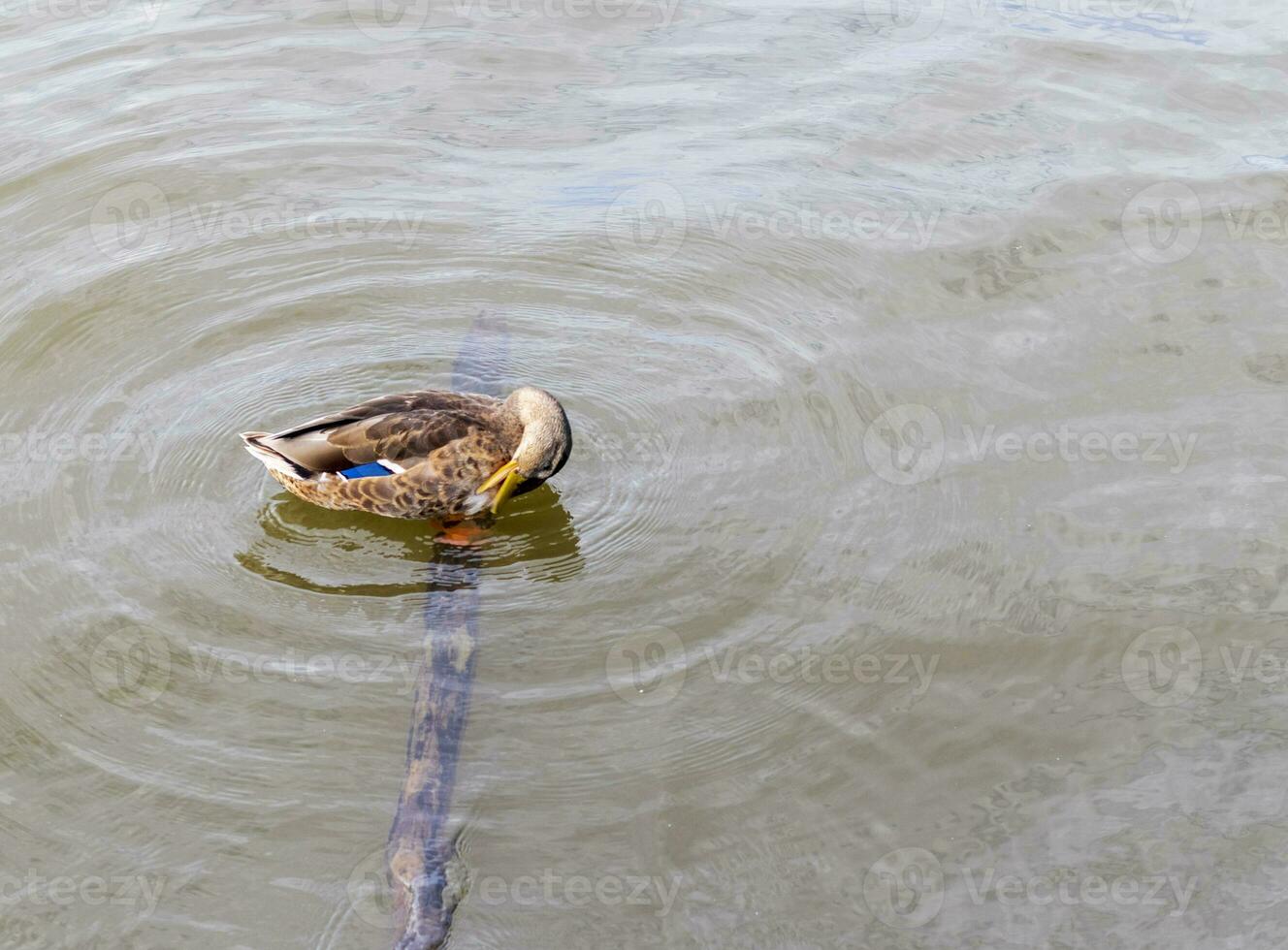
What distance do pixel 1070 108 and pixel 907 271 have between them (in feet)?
9.85

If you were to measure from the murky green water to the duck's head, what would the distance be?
297 mm

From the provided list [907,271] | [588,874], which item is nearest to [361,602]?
[588,874]

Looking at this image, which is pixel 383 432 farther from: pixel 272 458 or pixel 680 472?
pixel 680 472

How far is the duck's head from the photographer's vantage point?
24.5 feet

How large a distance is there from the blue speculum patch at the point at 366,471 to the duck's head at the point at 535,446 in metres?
0.55

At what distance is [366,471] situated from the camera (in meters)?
7.57

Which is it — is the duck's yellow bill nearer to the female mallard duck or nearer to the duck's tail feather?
the female mallard duck

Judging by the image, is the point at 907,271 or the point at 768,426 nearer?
the point at 768,426

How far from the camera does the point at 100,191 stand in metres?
10.3

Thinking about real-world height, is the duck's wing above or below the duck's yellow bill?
above

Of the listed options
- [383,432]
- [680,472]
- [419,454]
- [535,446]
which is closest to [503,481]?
[535,446]

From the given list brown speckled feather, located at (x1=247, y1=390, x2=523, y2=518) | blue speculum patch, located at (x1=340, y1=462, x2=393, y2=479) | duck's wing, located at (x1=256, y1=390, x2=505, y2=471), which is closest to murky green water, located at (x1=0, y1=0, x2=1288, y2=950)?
brown speckled feather, located at (x1=247, y1=390, x2=523, y2=518)

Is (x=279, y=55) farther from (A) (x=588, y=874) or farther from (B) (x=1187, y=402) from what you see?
(A) (x=588, y=874)

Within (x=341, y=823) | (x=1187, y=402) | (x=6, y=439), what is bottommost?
(x=1187, y=402)
